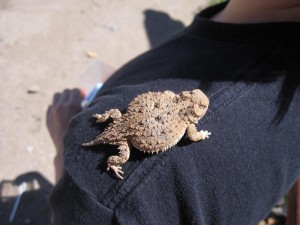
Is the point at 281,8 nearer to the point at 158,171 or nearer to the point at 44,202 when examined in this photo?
the point at 158,171

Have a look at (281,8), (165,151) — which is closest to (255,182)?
(165,151)

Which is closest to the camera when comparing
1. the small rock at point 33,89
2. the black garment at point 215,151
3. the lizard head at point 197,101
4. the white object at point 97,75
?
the black garment at point 215,151

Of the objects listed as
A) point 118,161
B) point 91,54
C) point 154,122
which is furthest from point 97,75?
point 118,161

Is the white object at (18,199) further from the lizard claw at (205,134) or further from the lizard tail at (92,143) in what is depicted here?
the lizard claw at (205,134)

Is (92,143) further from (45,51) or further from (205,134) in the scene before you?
(45,51)

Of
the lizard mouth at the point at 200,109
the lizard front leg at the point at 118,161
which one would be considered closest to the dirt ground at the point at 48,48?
the lizard front leg at the point at 118,161

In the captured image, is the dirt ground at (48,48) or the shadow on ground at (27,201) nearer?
the shadow on ground at (27,201)
